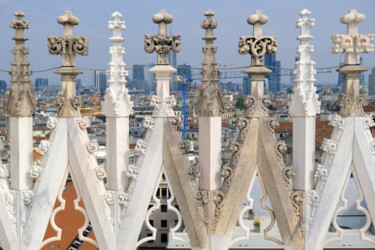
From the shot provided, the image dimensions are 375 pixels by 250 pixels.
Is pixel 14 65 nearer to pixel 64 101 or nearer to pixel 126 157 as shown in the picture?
pixel 64 101

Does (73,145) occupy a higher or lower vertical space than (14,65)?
lower

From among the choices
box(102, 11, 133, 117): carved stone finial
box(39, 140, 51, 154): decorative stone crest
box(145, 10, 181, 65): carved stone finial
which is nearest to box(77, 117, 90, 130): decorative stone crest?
box(102, 11, 133, 117): carved stone finial

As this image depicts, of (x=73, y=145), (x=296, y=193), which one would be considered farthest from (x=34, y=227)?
(x=296, y=193)

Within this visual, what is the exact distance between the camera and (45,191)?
816 cm

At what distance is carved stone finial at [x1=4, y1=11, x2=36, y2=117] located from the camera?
26.7 feet

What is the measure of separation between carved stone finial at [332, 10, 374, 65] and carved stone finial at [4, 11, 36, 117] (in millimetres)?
4331

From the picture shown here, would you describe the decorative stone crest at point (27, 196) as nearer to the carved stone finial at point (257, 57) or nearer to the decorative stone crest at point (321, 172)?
the carved stone finial at point (257, 57)

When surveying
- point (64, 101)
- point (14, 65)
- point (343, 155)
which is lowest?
point (343, 155)

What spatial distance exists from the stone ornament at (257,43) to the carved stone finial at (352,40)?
858 mm

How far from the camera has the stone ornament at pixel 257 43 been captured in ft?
25.3

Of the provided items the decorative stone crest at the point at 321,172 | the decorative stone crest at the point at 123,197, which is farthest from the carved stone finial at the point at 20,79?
the decorative stone crest at the point at 321,172

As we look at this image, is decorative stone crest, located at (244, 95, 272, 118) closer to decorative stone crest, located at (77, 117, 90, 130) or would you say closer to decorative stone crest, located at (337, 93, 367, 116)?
decorative stone crest, located at (337, 93, 367, 116)

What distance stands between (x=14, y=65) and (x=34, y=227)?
7.71 feet

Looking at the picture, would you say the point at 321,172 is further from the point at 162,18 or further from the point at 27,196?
the point at 27,196
